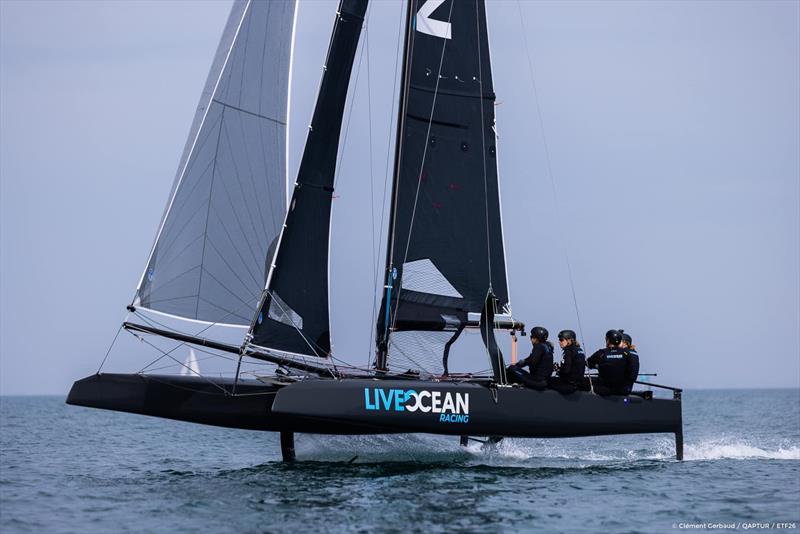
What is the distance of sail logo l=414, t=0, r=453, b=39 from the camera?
→ 17.4 meters

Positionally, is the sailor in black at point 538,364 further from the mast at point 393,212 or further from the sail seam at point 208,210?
the sail seam at point 208,210

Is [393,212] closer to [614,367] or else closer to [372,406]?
[372,406]

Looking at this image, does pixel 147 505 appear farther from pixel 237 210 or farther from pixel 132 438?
pixel 132 438

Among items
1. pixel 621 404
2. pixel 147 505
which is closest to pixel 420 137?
pixel 621 404

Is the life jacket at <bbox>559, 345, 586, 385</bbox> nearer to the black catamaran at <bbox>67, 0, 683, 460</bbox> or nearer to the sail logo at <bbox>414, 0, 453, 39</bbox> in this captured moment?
the black catamaran at <bbox>67, 0, 683, 460</bbox>

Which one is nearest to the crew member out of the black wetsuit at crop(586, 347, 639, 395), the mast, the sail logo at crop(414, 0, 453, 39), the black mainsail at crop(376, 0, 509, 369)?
the black wetsuit at crop(586, 347, 639, 395)

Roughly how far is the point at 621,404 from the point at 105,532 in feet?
27.2

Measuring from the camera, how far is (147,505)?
1262 cm

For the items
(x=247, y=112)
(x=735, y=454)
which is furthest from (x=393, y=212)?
(x=735, y=454)

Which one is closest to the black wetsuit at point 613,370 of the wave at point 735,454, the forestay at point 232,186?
the wave at point 735,454

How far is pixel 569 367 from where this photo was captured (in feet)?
53.3

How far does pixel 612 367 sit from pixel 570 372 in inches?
29.8

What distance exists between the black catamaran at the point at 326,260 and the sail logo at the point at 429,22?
0.07 feet

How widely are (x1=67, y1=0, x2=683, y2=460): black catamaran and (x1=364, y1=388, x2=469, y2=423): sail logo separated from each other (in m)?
0.03
